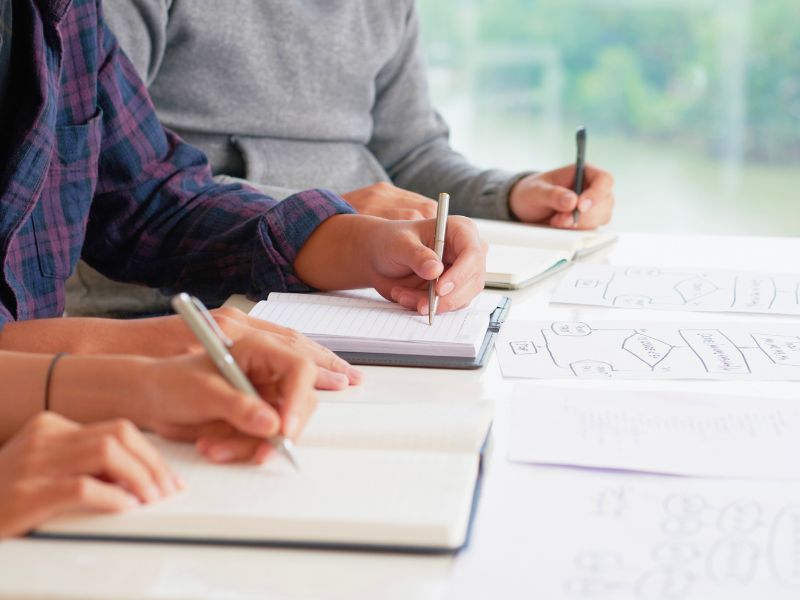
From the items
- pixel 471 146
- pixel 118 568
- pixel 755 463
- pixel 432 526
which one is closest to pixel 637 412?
pixel 755 463

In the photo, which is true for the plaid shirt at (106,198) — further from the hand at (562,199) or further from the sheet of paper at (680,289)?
the hand at (562,199)

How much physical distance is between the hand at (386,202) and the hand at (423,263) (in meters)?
0.23

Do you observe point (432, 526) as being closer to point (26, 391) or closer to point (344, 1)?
point (26, 391)

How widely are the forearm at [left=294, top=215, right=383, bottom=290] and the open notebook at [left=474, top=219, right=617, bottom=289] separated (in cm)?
16

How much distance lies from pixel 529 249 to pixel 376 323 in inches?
14.3

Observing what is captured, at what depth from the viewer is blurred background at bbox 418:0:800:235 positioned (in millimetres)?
3885

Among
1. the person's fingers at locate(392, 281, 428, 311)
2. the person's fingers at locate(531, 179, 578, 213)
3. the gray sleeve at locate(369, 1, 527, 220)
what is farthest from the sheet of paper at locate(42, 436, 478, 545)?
the gray sleeve at locate(369, 1, 527, 220)

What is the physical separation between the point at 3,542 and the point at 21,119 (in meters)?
0.54

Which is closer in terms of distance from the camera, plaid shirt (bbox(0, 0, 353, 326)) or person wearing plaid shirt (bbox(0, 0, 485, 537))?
person wearing plaid shirt (bbox(0, 0, 485, 537))

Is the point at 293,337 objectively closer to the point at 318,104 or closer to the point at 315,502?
the point at 315,502

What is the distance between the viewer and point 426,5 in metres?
4.04

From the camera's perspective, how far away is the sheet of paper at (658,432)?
0.63 m

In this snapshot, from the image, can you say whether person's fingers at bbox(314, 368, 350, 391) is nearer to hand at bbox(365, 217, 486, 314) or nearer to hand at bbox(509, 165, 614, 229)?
hand at bbox(365, 217, 486, 314)

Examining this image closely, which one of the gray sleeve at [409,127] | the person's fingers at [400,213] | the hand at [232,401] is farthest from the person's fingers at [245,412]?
the gray sleeve at [409,127]
